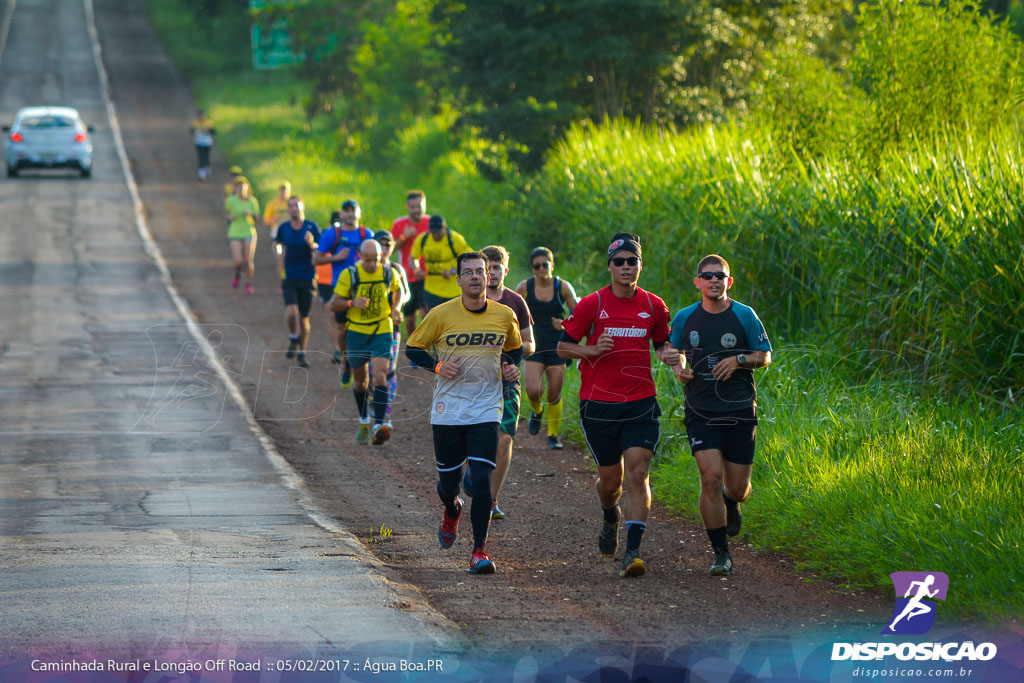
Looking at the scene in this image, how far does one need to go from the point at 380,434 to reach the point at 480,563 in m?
4.49

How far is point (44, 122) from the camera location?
1502 inches

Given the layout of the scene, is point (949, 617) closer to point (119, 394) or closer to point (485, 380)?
point (485, 380)

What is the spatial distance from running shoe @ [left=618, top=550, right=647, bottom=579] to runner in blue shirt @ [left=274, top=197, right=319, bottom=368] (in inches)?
396

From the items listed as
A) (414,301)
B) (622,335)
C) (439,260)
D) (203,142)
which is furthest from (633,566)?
(203,142)

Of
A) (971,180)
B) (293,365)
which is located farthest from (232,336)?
(971,180)

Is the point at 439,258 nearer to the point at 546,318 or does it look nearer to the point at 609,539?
the point at 546,318

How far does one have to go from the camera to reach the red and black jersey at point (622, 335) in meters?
8.67

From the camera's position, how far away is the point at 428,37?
131 feet

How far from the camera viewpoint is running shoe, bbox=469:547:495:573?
8625mm

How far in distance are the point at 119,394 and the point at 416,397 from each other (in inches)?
147

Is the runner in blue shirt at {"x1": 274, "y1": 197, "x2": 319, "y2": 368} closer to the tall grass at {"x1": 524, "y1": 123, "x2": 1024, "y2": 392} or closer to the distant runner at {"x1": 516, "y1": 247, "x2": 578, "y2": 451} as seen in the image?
the tall grass at {"x1": 524, "y1": 123, "x2": 1024, "y2": 392}

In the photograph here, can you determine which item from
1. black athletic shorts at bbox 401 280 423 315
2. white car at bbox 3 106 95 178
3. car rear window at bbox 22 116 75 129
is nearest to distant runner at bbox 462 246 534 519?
black athletic shorts at bbox 401 280 423 315

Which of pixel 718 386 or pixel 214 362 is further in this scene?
pixel 214 362

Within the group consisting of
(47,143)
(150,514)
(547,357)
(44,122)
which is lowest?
(150,514)
